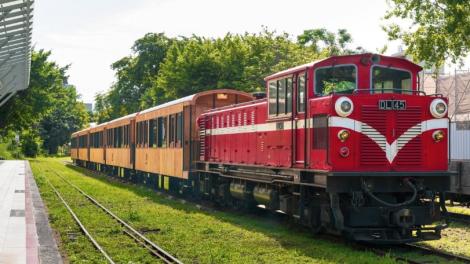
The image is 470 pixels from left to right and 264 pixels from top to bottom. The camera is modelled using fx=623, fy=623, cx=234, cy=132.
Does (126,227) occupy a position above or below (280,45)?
below

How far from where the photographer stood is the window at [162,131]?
25172 mm

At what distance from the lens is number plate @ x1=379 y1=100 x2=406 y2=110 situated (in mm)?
11703

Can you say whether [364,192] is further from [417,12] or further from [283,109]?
[417,12]

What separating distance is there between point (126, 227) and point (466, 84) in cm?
2625

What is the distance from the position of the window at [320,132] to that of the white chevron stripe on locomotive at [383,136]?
0.76 ft

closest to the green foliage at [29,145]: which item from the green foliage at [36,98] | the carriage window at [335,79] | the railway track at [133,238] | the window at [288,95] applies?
the green foliage at [36,98]

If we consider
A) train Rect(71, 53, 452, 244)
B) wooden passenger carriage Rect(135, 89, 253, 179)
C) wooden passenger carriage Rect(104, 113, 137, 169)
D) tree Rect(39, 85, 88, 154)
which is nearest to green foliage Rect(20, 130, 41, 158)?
tree Rect(39, 85, 88, 154)

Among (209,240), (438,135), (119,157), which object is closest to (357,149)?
(438,135)

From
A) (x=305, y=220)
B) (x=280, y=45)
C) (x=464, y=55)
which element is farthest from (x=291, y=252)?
(x=280, y=45)

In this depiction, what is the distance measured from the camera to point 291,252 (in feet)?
38.1

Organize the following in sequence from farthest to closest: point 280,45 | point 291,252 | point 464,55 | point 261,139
A: point 280,45 < point 464,55 < point 261,139 < point 291,252

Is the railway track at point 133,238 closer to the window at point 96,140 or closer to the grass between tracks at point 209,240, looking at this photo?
the grass between tracks at point 209,240

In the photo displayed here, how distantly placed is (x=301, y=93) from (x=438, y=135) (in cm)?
281

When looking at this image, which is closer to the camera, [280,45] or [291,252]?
[291,252]
